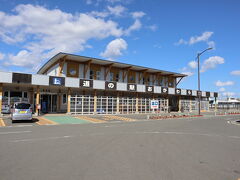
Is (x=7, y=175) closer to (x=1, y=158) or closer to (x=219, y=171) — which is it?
(x=1, y=158)

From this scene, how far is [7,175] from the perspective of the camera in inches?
188

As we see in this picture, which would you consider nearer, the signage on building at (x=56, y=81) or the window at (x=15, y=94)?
the signage on building at (x=56, y=81)

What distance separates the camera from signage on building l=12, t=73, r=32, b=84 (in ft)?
67.0

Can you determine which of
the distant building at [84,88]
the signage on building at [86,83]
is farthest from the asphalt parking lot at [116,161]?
the signage on building at [86,83]

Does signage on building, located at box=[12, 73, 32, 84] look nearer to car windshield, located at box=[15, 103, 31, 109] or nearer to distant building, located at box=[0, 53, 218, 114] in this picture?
distant building, located at box=[0, 53, 218, 114]

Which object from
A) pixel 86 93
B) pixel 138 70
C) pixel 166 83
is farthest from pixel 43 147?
pixel 166 83

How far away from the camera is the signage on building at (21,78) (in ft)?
67.0

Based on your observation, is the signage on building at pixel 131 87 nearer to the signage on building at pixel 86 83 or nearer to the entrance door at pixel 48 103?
the signage on building at pixel 86 83

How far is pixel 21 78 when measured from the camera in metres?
20.8

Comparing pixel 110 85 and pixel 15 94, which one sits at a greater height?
pixel 110 85

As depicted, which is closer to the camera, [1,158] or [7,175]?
[7,175]

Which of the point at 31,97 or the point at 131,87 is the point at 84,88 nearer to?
the point at 131,87

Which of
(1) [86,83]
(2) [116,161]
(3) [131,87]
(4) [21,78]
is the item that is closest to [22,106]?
(4) [21,78]

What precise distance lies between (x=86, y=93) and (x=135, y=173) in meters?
24.1
